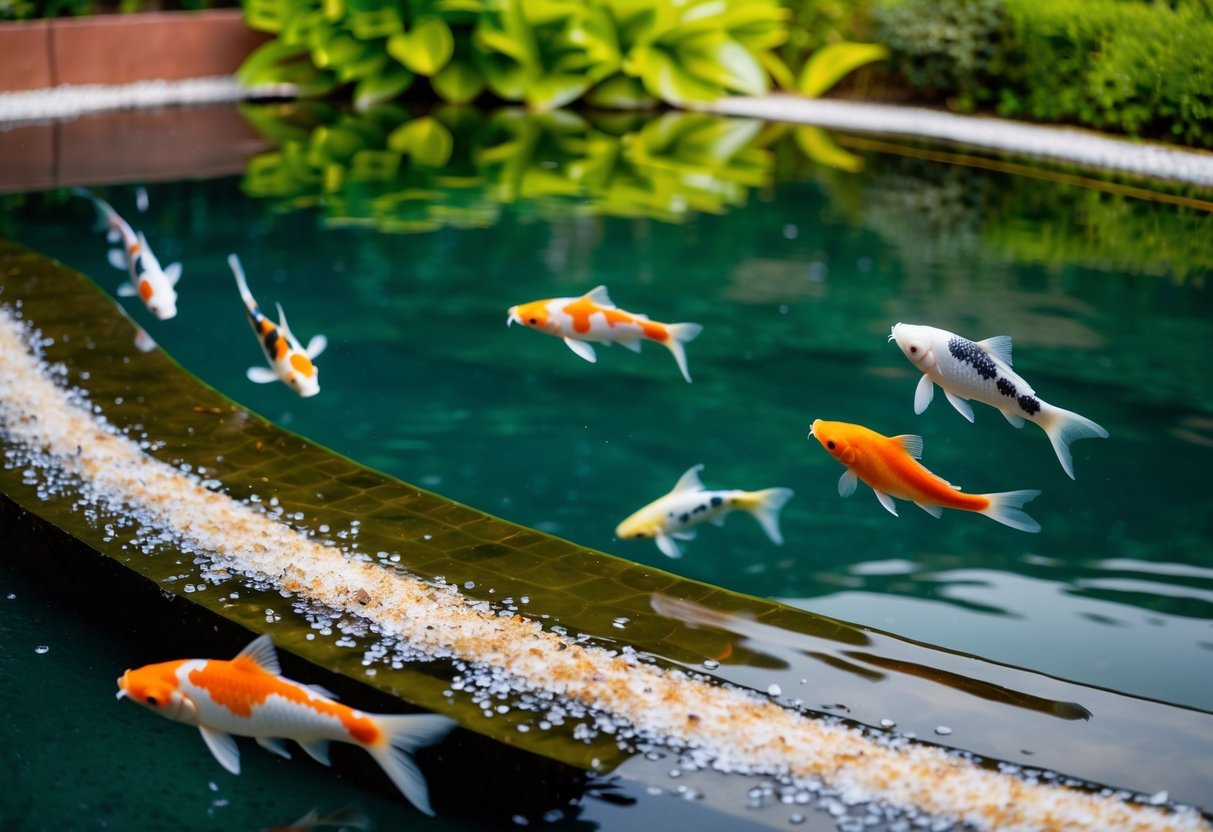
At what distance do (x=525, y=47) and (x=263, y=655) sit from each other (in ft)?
33.5

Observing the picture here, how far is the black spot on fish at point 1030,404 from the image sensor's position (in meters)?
2.69

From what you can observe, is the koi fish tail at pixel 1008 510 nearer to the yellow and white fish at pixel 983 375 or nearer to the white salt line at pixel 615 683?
the yellow and white fish at pixel 983 375

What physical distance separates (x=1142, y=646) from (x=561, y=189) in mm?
6089

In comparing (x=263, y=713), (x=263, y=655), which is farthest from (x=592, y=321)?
(x=263, y=713)

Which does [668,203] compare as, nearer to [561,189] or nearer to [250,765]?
[561,189]

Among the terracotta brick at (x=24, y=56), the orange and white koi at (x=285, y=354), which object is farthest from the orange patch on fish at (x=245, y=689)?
the terracotta brick at (x=24, y=56)

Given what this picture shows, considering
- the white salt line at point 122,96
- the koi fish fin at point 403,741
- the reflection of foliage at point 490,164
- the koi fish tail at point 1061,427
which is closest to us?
the koi fish fin at point 403,741

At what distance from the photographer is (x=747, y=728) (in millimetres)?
2699

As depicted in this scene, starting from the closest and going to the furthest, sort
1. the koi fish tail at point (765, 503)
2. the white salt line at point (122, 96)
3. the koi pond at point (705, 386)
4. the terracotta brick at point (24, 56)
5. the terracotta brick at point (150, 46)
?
the koi pond at point (705, 386)
the koi fish tail at point (765, 503)
the white salt line at point (122, 96)
the terracotta brick at point (24, 56)
the terracotta brick at point (150, 46)

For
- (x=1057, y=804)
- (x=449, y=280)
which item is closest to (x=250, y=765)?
(x=1057, y=804)

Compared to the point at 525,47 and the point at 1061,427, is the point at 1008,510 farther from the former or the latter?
the point at 525,47

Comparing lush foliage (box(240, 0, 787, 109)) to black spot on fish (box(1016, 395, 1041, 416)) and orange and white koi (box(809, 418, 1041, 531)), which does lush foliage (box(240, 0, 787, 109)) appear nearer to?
orange and white koi (box(809, 418, 1041, 531))

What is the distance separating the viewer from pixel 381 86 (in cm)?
1216

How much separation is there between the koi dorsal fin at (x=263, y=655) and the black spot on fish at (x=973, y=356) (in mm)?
1559
